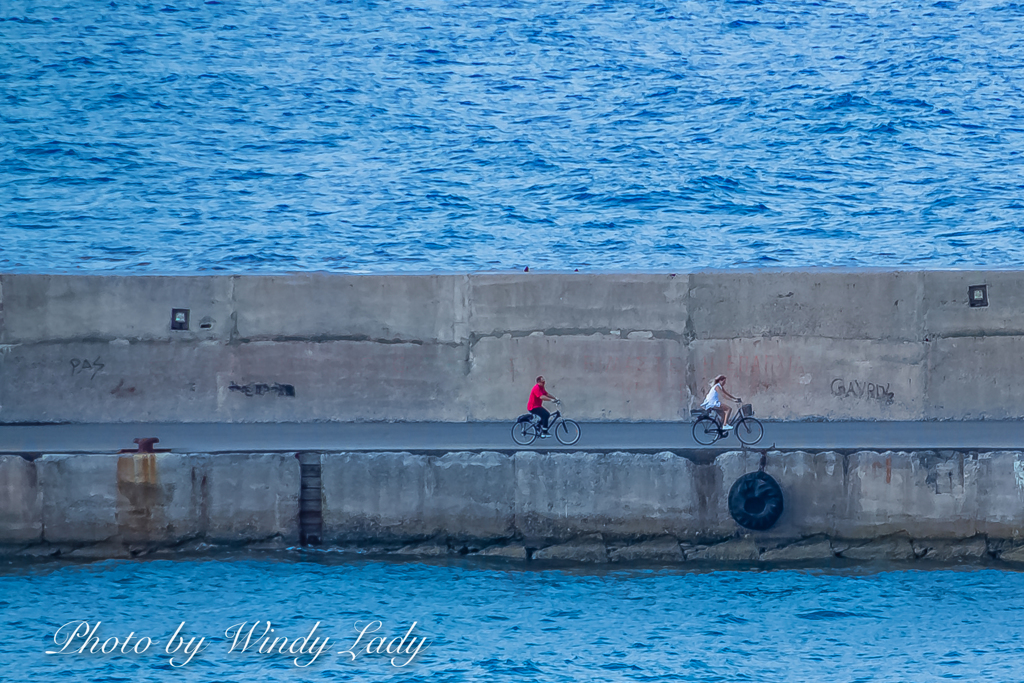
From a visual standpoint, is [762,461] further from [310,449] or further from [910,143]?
[910,143]

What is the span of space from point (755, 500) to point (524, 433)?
3.73 m

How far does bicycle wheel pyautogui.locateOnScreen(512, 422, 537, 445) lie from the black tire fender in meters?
3.25

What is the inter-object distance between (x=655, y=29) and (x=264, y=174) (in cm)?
2315

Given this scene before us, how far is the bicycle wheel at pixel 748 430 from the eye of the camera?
1580 centimetres

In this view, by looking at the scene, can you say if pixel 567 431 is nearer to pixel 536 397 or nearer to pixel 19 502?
pixel 536 397

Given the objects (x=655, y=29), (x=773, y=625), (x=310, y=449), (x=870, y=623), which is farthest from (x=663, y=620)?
(x=655, y=29)

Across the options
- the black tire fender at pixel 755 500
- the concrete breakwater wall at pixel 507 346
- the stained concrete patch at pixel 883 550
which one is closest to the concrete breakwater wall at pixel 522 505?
the stained concrete patch at pixel 883 550

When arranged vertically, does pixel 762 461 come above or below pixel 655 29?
below

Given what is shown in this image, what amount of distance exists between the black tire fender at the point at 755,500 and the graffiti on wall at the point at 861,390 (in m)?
3.15

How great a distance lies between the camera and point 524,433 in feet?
52.2

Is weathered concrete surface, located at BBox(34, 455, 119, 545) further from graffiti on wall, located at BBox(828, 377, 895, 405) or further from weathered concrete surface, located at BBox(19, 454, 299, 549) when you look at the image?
graffiti on wall, located at BBox(828, 377, 895, 405)

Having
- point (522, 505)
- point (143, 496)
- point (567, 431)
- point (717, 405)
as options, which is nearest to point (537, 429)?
point (567, 431)

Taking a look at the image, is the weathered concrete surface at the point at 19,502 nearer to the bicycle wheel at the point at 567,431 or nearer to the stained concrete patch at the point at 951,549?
the bicycle wheel at the point at 567,431

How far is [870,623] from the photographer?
1334 cm
